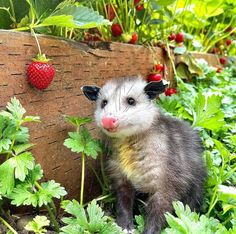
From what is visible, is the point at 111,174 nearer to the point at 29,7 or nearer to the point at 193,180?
the point at 193,180

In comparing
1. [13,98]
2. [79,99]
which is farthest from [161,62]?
[13,98]

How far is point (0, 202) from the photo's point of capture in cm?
145

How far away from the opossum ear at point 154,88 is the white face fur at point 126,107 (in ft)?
0.06

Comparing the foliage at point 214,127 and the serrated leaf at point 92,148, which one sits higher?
the serrated leaf at point 92,148

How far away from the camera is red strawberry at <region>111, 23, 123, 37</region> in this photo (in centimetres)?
251

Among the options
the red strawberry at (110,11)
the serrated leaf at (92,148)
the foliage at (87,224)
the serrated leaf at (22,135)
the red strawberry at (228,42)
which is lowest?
the red strawberry at (228,42)

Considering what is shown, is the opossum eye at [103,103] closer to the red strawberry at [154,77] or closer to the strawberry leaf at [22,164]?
the strawberry leaf at [22,164]

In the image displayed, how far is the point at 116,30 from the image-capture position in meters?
2.51

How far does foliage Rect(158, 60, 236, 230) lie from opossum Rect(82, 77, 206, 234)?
3.6 inches

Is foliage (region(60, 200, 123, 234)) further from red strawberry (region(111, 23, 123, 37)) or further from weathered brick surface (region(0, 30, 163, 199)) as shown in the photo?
red strawberry (region(111, 23, 123, 37))

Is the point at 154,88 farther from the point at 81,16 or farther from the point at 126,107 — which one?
the point at 81,16

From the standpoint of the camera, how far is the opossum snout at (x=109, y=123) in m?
1.60

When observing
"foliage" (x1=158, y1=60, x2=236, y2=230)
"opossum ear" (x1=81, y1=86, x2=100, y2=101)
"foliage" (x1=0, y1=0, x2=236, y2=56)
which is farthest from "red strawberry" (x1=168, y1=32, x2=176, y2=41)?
"opossum ear" (x1=81, y1=86, x2=100, y2=101)

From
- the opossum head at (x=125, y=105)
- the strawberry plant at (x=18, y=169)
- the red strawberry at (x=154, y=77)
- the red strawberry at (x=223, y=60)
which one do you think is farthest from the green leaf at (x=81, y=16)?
the red strawberry at (x=223, y=60)
